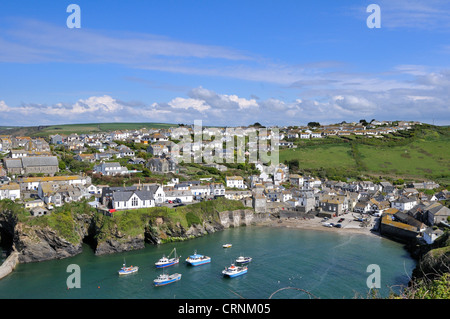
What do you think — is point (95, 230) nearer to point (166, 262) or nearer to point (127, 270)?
point (127, 270)

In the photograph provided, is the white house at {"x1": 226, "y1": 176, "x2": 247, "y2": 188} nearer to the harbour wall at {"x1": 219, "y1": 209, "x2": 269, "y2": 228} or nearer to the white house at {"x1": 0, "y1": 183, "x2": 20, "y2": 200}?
the harbour wall at {"x1": 219, "y1": 209, "x2": 269, "y2": 228}

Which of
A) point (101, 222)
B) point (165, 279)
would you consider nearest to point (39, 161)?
point (101, 222)

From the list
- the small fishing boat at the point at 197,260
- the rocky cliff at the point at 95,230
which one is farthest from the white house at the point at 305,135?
the small fishing boat at the point at 197,260

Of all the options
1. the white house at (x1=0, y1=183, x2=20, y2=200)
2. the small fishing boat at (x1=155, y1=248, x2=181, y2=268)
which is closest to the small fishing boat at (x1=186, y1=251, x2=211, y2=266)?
the small fishing boat at (x1=155, y1=248, x2=181, y2=268)

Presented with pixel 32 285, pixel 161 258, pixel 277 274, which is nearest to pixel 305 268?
pixel 277 274
